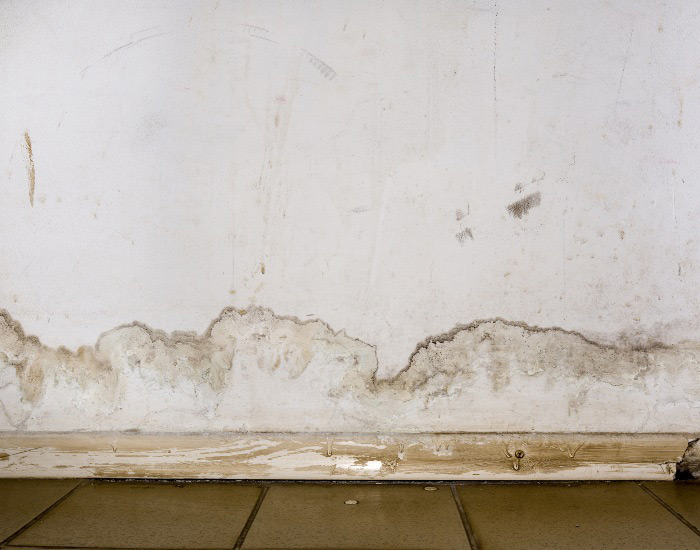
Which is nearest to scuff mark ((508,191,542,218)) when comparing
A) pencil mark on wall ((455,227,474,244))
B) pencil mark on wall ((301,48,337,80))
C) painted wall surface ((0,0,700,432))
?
painted wall surface ((0,0,700,432))

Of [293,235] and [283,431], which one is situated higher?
[293,235]

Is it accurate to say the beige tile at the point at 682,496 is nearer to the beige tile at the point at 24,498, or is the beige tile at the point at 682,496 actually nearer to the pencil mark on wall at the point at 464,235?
the pencil mark on wall at the point at 464,235

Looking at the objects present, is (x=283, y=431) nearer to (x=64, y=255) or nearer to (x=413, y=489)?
(x=413, y=489)

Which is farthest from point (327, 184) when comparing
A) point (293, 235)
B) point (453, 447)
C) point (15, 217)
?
point (15, 217)

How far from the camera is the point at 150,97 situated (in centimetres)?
143

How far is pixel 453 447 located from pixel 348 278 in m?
0.63

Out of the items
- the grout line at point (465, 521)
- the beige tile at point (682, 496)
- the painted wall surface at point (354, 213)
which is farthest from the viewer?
the painted wall surface at point (354, 213)

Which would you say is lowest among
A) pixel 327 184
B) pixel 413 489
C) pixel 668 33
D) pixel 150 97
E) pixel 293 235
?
pixel 413 489

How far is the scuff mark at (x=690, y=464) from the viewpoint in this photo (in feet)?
4.69

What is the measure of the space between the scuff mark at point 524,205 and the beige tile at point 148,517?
3.86 feet

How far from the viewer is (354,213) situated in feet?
4.66

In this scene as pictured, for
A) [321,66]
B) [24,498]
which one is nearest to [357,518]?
[24,498]

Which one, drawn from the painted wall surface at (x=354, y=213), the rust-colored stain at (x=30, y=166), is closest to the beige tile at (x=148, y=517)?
the painted wall surface at (x=354, y=213)

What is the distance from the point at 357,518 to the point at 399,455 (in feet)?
0.79
